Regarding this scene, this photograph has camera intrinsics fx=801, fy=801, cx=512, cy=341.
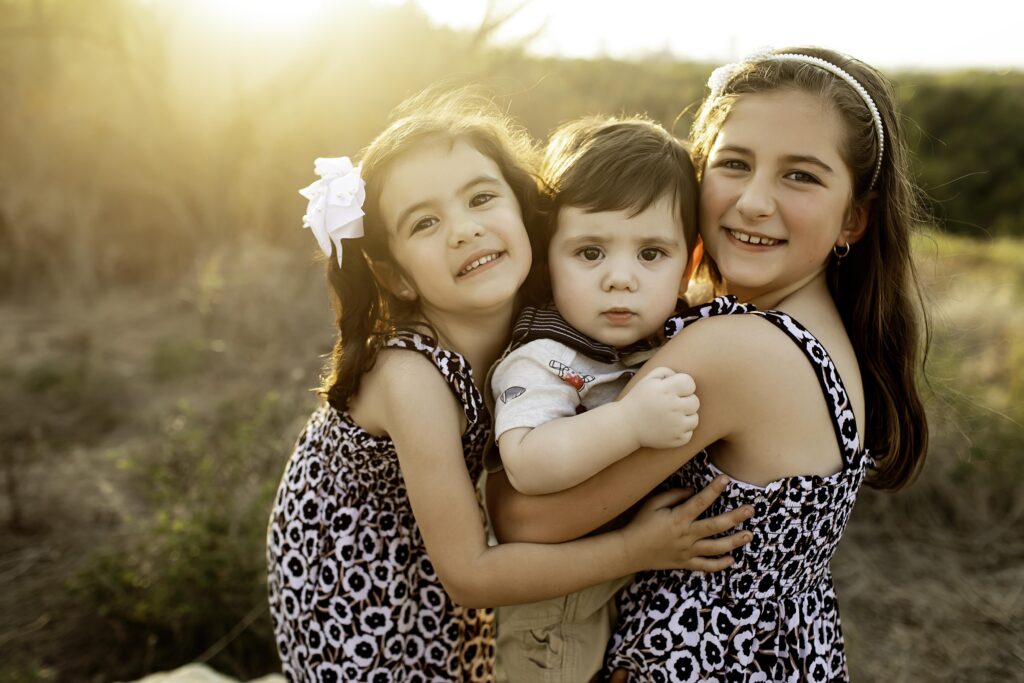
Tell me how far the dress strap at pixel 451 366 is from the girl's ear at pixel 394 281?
17 centimetres

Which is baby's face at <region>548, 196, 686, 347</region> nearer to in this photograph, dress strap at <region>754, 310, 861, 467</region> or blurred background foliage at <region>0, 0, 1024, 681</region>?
dress strap at <region>754, 310, 861, 467</region>

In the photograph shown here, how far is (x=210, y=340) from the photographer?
6008mm

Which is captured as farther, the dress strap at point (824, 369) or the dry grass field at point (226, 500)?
the dry grass field at point (226, 500)

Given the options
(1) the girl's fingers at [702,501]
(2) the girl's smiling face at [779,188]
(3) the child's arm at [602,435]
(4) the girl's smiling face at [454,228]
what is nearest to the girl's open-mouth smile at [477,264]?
(4) the girl's smiling face at [454,228]

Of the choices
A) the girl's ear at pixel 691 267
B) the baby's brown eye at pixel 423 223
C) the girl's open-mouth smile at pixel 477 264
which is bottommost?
the girl's ear at pixel 691 267

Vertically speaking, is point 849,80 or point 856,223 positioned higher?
point 849,80

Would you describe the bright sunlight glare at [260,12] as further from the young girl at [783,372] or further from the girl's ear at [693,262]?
the young girl at [783,372]

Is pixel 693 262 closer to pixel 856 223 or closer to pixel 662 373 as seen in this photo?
pixel 856 223

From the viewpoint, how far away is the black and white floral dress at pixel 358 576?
199 centimetres

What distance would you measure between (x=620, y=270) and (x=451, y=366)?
0.43 m

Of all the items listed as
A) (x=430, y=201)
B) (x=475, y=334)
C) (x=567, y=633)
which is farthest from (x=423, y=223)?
(x=567, y=633)

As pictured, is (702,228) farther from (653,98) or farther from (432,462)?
(653,98)

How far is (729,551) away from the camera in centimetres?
165

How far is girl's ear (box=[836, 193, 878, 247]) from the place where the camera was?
1843 millimetres
